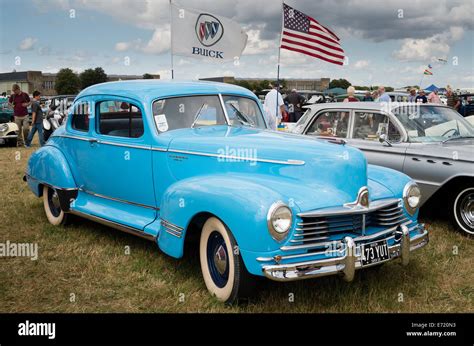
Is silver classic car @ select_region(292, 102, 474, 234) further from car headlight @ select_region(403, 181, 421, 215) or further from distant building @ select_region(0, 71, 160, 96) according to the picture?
distant building @ select_region(0, 71, 160, 96)

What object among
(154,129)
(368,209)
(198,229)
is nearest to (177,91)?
(154,129)

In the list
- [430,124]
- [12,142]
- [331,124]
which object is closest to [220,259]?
[331,124]

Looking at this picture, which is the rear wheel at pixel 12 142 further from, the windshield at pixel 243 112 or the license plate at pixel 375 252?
the license plate at pixel 375 252

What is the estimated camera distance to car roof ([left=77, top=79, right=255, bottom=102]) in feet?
16.0

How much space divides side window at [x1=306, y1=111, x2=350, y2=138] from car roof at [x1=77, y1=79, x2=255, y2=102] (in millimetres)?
1778

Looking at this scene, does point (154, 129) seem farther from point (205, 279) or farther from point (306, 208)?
point (306, 208)

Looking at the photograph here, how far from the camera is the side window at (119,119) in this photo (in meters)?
5.00

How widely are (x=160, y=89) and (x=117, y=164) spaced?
91cm

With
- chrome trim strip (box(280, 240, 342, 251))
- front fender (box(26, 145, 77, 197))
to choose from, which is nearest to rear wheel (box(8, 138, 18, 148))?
front fender (box(26, 145, 77, 197))

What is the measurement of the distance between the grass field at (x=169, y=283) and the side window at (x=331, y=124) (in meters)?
1.92

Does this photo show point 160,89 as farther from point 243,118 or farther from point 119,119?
point 243,118

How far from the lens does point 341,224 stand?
3.67m

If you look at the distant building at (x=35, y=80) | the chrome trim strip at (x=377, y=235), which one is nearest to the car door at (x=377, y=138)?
the chrome trim strip at (x=377, y=235)
